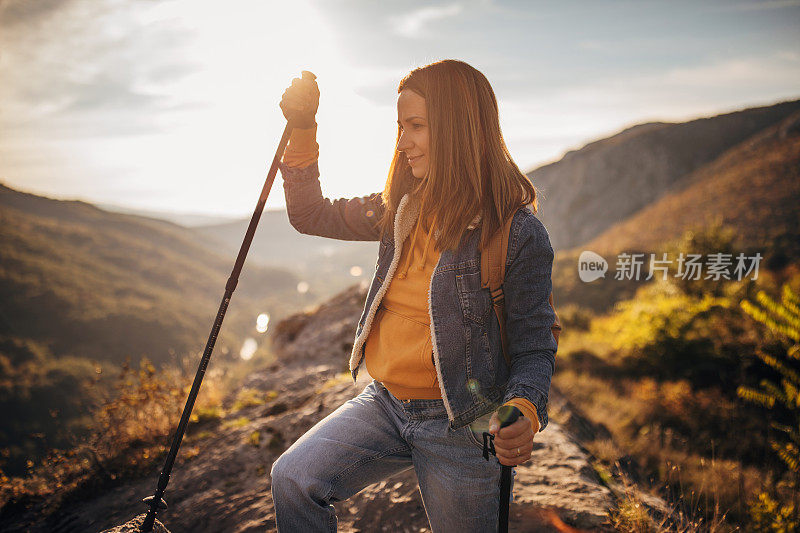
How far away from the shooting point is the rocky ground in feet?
10.0

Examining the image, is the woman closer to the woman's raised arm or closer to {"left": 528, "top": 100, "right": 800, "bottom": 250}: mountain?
the woman's raised arm

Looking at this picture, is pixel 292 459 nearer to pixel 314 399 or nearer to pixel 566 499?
pixel 566 499

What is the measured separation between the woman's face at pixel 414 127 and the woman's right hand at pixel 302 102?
55 cm

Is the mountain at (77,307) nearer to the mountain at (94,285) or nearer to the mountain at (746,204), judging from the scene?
the mountain at (94,285)

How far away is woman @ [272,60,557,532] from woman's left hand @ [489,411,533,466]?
0.24 feet

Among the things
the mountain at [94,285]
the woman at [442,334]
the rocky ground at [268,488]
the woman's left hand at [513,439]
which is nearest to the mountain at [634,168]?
the rocky ground at [268,488]

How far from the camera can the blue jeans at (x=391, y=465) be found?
5.68 feet

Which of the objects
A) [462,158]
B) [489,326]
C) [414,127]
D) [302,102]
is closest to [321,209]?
[302,102]

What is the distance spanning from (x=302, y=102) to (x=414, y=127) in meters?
0.70

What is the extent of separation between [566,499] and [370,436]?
7.22 feet

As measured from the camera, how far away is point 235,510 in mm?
3455

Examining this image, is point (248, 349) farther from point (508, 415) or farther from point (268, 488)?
point (508, 415)

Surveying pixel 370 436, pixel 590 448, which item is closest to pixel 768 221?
pixel 590 448

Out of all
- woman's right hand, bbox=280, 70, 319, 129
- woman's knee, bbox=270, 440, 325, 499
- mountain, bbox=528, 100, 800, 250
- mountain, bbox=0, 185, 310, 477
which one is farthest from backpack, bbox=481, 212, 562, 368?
mountain, bbox=528, 100, 800, 250
